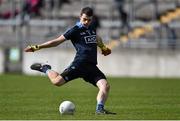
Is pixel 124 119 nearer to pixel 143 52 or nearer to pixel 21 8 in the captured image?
pixel 143 52

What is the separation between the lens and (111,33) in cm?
4025

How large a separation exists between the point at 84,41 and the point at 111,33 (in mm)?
24335

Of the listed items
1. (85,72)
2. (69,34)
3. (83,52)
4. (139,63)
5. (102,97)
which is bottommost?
(102,97)

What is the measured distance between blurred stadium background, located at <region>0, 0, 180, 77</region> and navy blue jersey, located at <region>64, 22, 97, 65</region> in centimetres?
2022

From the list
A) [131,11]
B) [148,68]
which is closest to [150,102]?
[148,68]

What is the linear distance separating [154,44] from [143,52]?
1519 millimetres

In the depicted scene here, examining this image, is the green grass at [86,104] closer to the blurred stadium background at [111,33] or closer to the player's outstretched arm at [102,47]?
the player's outstretched arm at [102,47]

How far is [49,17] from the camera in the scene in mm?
41844

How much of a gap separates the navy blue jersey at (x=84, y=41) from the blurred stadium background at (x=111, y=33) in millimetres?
20216

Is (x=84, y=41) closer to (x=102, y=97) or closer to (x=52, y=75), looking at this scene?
(x=52, y=75)

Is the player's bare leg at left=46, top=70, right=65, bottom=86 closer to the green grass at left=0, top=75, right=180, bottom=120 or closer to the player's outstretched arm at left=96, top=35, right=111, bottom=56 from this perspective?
the green grass at left=0, top=75, right=180, bottom=120

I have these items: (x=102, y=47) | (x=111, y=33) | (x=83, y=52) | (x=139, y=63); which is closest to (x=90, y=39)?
(x=83, y=52)

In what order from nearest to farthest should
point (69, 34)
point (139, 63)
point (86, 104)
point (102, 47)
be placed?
point (69, 34) → point (102, 47) → point (86, 104) → point (139, 63)

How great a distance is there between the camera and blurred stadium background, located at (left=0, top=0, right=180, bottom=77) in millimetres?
36875
